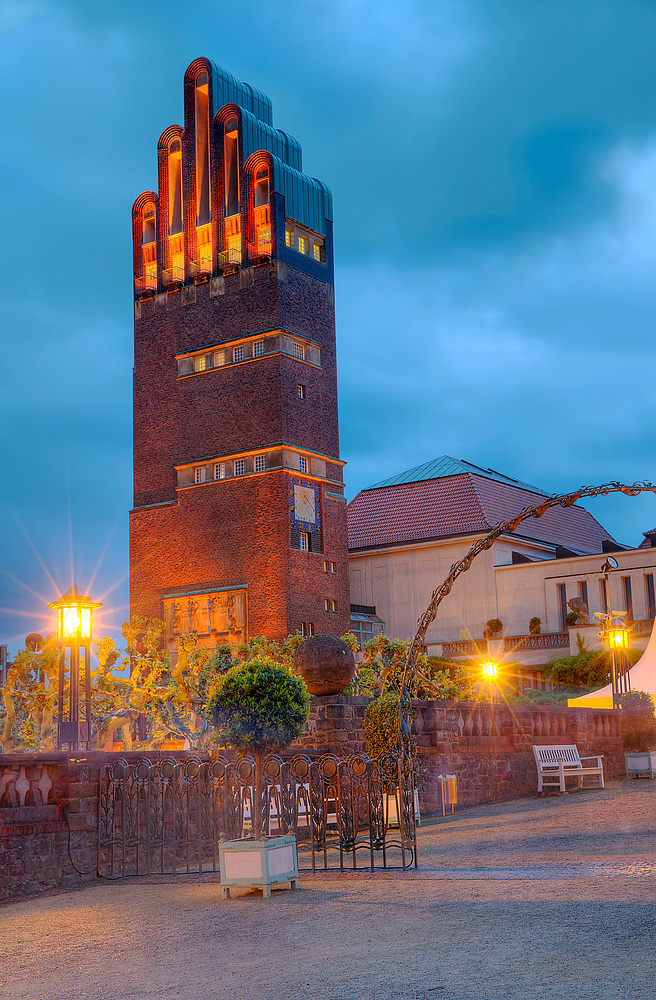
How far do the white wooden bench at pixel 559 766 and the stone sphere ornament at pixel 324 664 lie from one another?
549 centimetres

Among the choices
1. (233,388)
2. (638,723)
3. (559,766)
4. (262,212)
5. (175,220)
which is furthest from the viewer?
(175,220)

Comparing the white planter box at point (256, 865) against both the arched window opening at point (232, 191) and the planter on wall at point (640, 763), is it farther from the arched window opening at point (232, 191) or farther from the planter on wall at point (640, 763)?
the arched window opening at point (232, 191)

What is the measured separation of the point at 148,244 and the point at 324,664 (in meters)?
44.5

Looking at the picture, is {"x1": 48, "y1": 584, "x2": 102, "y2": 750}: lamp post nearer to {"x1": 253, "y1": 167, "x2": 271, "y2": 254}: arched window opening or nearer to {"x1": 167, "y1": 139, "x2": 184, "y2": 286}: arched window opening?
{"x1": 253, "y1": 167, "x2": 271, "y2": 254}: arched window opening

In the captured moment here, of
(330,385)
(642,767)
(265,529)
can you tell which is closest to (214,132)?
(330,385)

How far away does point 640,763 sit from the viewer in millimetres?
22484

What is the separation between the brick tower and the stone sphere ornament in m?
30.8

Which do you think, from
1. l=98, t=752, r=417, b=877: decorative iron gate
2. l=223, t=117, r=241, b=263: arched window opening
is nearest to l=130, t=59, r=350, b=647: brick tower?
l=223, t=117, r=241, b=263: arched window opening

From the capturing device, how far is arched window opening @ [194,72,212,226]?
54969 mm

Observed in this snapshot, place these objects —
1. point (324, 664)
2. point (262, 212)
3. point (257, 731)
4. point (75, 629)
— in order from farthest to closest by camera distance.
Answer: point (262, 212) < point (324, 664) < point (75, 629) < point (257, 731)

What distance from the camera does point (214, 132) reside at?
5466 cm

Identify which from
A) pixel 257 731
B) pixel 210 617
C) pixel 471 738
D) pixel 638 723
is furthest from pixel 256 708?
pixel 210 617

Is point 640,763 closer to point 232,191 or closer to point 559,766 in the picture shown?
point 559,766

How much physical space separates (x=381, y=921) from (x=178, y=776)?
16.8 ft
